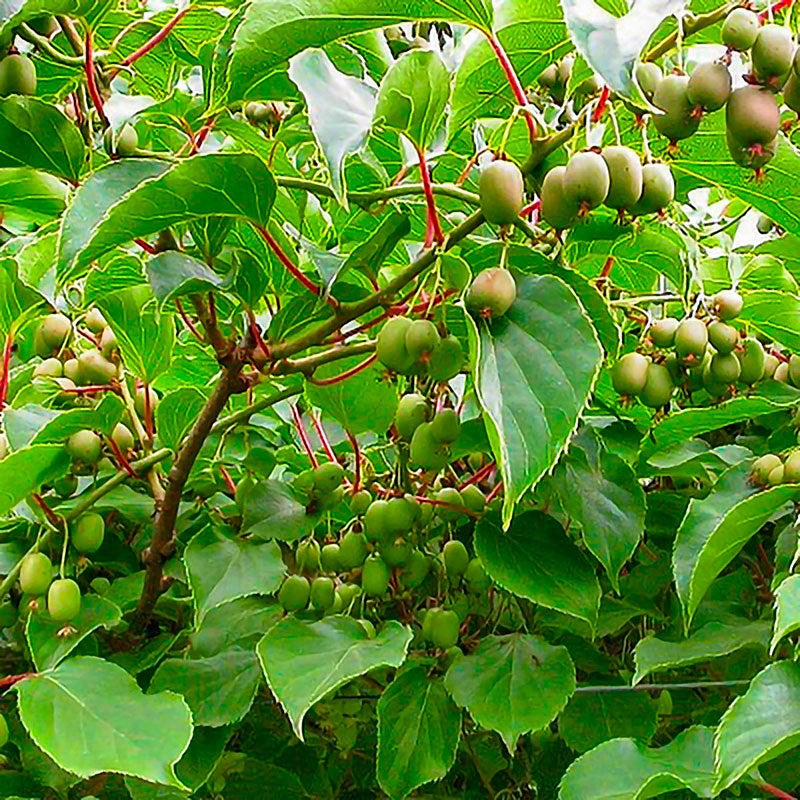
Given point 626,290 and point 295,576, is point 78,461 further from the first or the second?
point 626,290

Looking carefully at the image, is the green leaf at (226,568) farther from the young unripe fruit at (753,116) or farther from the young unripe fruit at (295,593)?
the young unripe fruit at (753,116)

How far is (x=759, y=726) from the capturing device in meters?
0.71

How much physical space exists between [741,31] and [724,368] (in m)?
0.33

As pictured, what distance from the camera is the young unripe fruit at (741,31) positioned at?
1.99 ft

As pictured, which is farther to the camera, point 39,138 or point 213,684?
point 213,684

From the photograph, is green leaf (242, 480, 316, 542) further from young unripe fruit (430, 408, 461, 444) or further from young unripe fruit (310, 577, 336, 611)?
young unripe fruit (430, 408, 461, 444)

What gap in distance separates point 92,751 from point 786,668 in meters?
0.50

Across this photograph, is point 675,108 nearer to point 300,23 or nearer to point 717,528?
point 300,23

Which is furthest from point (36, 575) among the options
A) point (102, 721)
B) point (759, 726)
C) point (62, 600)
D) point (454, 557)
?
point (759, 726)

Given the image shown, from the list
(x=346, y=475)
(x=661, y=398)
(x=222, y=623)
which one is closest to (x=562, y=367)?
(x=661, y=398)

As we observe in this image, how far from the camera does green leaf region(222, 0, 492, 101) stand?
60cm

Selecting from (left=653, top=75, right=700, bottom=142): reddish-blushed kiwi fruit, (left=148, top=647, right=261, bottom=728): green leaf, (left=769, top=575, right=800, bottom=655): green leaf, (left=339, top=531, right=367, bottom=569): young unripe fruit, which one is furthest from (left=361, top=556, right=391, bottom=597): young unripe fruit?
(left=653, top=75, right=700, bottom=142): reddish-blushed kiwi fruit

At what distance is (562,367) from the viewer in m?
0.66

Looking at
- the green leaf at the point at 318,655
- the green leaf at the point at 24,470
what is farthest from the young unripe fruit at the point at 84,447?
the green leaf at the point at 318,655
